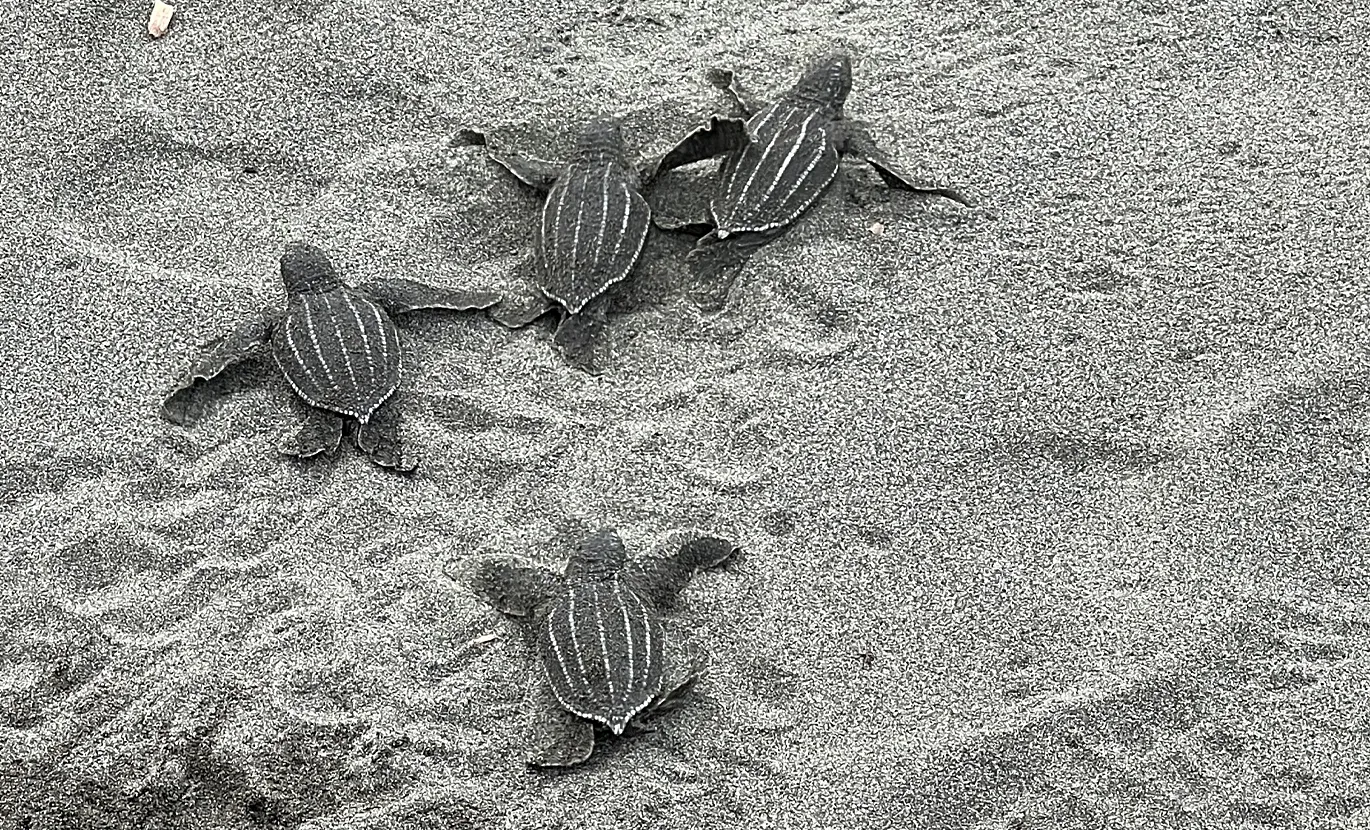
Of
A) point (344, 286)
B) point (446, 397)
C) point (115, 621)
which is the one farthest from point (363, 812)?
point (344, 286)

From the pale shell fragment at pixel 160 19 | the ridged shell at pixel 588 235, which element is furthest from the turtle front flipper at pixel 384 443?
the pale shell fragment at pixel 160 19

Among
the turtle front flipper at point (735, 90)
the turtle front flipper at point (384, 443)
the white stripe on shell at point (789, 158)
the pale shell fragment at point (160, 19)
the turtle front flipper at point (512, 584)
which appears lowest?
the turtle front flipper at point (512, 584)

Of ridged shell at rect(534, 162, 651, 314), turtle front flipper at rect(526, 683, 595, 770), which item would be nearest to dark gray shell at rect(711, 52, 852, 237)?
ridged shell at rect(534, 162, 651, 314)

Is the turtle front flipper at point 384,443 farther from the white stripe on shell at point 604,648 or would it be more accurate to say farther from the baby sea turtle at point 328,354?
the white stripe on shell at point 604,648

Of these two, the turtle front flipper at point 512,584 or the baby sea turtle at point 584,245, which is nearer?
the turtle front flipper at point 512,584

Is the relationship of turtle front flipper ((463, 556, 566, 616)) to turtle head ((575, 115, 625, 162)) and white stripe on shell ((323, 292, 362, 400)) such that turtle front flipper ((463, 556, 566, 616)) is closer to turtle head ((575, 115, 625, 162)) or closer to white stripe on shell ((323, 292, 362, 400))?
white stripe on shell ((323, 292, 362, 400))

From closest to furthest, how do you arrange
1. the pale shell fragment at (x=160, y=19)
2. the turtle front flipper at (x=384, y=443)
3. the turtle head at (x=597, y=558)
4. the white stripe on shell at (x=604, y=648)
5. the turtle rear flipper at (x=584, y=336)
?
the white stripe on shell at (x=604, y=648)
the turtle head at (x=597, y=558)
the turtle front flipper at (x=384, y=443)
the turtle rear flipper at (x=584, y=336)
the pale shell fragment at (x=160, y=19)

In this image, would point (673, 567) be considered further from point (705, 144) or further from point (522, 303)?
point (705, 144)
